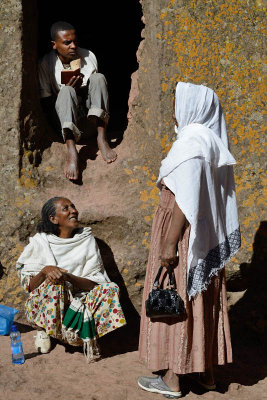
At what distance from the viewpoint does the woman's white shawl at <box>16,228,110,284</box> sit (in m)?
3.84

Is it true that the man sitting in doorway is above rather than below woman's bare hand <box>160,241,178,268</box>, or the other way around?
above

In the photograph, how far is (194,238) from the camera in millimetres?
2980

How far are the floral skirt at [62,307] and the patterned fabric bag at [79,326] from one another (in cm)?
4

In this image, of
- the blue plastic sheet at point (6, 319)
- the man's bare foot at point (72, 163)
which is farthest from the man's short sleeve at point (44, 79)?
the blue plastic sheet at point (6, 319)

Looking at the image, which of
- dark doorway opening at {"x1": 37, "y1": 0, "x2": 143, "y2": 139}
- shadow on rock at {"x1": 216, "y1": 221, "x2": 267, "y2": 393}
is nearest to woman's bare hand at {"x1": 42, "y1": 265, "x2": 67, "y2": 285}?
shadow on rock at {"x1": 216, "y1": 221, "x2": 267, "y2": 393}

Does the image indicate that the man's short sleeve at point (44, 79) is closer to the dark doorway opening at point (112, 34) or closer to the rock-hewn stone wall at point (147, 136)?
the rock-hewn stone wall at point (147, 136)

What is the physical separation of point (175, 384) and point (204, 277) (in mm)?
663

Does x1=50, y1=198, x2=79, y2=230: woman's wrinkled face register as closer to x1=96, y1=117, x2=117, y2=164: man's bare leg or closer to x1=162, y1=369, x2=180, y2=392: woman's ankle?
x1=96, y1=117, x2=117, y2=164: man's bare leg

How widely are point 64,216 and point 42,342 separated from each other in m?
0.87

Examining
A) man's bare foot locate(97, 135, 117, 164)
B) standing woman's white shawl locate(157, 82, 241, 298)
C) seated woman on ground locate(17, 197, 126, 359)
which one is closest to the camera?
standing woman's white shawl locate(157, 82, 241, 298)

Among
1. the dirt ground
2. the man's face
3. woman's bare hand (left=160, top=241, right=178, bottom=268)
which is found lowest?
the dirt ground

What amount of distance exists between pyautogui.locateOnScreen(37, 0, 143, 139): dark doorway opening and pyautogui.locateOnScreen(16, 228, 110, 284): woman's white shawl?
326 cm

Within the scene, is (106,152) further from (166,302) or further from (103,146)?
(166,302)

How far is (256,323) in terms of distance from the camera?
4309mm
